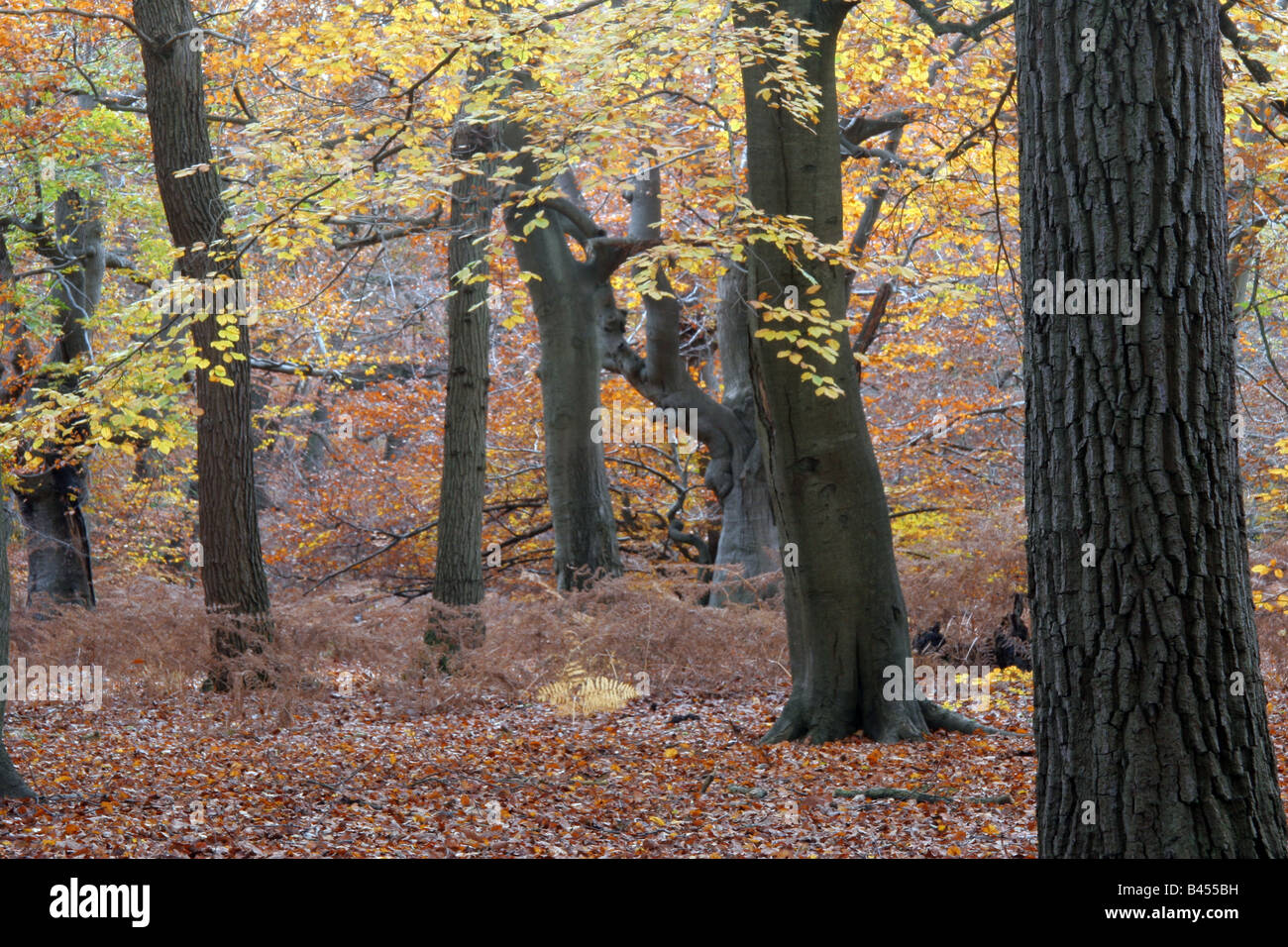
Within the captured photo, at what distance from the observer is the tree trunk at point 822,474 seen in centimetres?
800

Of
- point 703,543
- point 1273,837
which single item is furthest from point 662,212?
point 1273,837

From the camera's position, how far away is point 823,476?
812 cm

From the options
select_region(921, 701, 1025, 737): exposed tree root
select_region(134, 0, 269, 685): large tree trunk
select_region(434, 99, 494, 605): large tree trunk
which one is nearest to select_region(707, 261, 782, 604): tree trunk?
select_region(434, 99, 494, 605): large tree trunk

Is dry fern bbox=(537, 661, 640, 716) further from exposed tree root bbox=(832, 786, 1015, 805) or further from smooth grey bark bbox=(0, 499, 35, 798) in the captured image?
smooth grey bark bbox=(0, 499, 35, 798)

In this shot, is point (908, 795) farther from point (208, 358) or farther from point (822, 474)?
point (208, 358)

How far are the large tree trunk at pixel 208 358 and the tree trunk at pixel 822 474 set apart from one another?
4.50m

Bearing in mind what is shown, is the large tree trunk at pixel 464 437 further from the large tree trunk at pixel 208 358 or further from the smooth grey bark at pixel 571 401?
the large tree trunk at pixel 208 358

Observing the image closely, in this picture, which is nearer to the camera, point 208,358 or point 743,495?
point 208,358

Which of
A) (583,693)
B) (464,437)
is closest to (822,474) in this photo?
(583,693)

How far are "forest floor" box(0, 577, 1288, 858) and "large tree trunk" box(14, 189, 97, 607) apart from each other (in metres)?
2.13

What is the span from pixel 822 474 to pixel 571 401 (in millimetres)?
5913

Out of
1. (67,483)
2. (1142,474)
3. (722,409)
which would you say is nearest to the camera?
(1142,474)

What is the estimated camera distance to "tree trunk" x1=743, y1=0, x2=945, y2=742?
26.2ft
